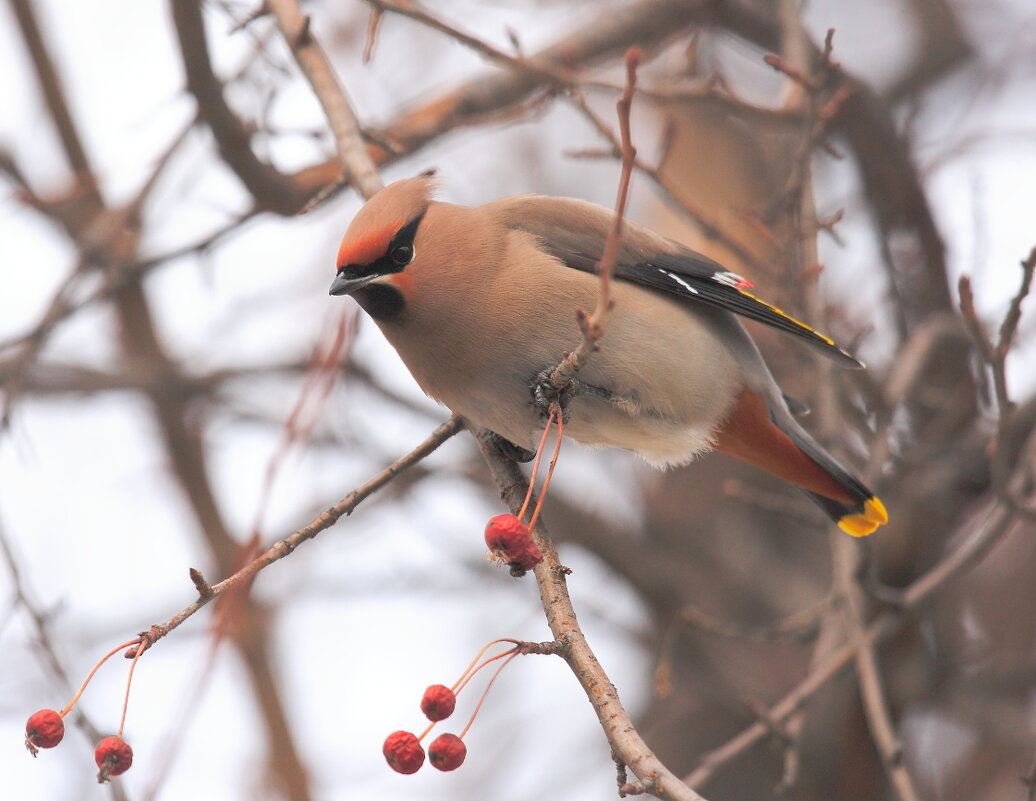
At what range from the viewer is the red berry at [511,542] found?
2.14 m

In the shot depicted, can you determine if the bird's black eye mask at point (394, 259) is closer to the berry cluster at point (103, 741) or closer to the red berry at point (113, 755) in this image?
the berry cluster at point (103, 741)

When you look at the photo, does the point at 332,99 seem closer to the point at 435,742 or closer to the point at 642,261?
the point at 642,261

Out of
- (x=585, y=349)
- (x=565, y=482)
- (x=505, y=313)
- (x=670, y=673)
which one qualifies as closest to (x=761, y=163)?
(x=565, y=482)

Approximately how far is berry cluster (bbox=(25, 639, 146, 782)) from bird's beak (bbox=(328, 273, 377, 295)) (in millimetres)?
1126

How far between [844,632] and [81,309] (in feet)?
8.94

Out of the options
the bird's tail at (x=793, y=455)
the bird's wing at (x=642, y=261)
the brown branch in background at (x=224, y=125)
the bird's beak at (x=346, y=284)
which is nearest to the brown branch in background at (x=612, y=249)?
the bird's beak at (x=346, y=284)

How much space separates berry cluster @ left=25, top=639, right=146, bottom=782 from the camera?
1.98 metres

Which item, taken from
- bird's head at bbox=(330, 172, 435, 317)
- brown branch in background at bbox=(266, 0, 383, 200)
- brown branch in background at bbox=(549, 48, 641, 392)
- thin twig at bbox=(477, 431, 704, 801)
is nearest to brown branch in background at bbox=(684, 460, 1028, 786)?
thin twig at bbox=(477, 431, 704, 801)

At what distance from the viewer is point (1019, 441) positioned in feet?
13.7

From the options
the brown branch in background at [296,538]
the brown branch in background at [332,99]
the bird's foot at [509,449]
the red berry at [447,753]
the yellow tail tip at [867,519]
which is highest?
the brown branch in background at [332,99]

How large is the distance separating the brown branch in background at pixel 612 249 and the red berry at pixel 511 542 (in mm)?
342

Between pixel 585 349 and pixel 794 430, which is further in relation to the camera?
pixel 794 430

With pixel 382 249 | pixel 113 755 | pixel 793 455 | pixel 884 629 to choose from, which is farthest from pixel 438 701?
pixel 884 629

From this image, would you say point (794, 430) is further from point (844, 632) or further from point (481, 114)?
point (481, 114)
